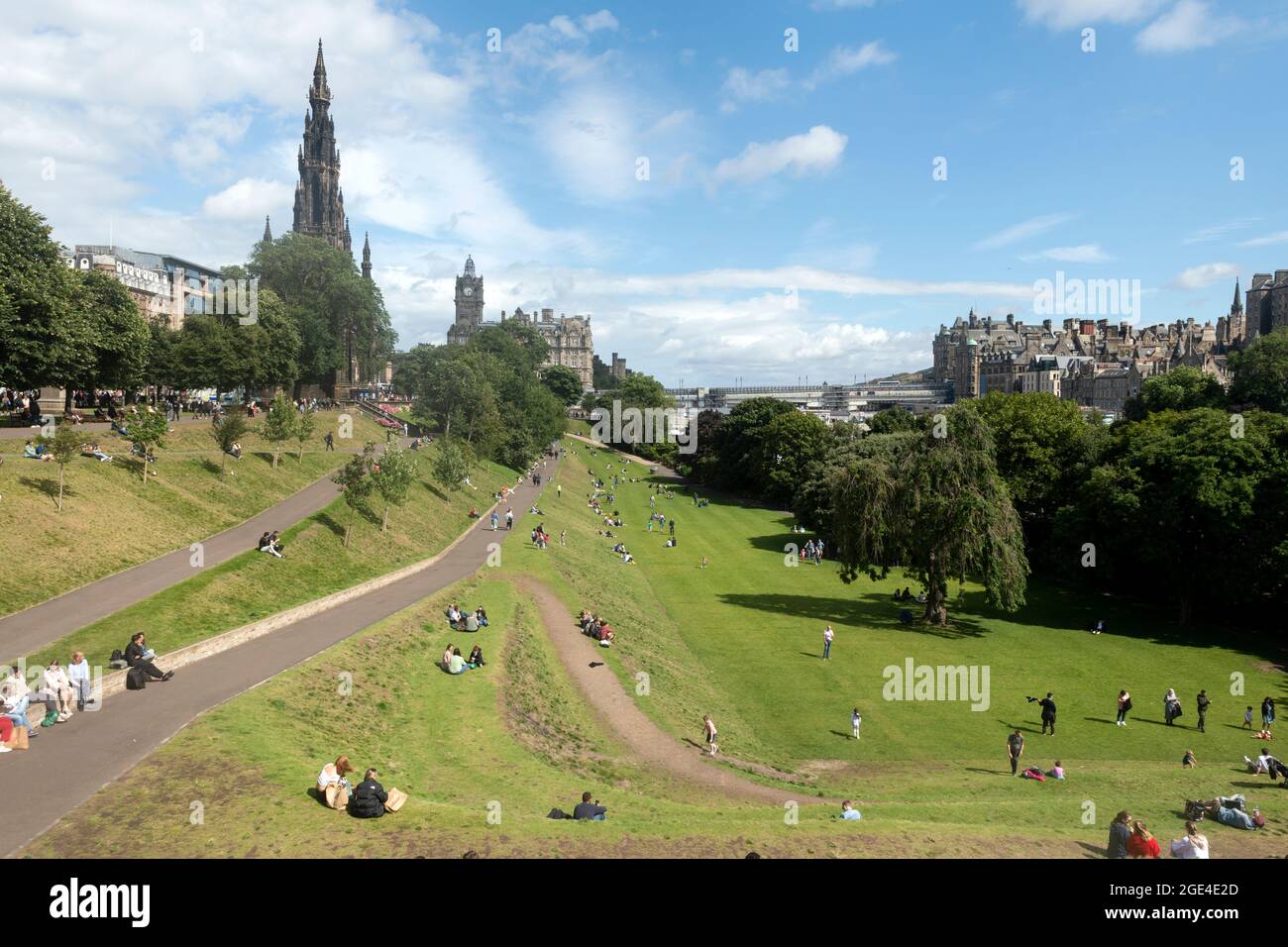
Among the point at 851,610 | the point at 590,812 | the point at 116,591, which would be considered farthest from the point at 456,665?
the point at 851,610

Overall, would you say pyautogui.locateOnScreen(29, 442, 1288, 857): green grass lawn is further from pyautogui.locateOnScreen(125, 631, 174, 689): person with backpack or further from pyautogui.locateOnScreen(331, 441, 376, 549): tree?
pyautogui.locateOnScreen(331, 441, 376, 549): tree

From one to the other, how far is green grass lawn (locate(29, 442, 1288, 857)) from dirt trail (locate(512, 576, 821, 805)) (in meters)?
0.61

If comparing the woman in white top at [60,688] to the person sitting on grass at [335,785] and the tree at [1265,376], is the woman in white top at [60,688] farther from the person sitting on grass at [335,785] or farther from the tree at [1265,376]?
the tree at [1265,376]

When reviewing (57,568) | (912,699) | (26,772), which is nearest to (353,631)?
(57,568)

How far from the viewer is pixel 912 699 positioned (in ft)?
99.8

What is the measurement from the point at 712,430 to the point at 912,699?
292ft

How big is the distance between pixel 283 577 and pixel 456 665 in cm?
1104

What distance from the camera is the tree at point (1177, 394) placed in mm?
84688

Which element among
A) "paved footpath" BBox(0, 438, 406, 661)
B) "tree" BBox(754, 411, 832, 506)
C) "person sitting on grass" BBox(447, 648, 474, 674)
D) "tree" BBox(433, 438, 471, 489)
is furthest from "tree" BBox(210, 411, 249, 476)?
"tree" BBox(754, 411, 832, 506)

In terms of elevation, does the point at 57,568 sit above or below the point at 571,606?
above

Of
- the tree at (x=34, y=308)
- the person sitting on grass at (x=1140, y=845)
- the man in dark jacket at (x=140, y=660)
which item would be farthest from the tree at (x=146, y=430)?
the person sitting on grass at (x=1140, y=845)

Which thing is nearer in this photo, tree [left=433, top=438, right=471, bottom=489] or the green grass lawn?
the green grass lawn

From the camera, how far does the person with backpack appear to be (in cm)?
2017

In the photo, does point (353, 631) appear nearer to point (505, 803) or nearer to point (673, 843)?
point (505, 803)
